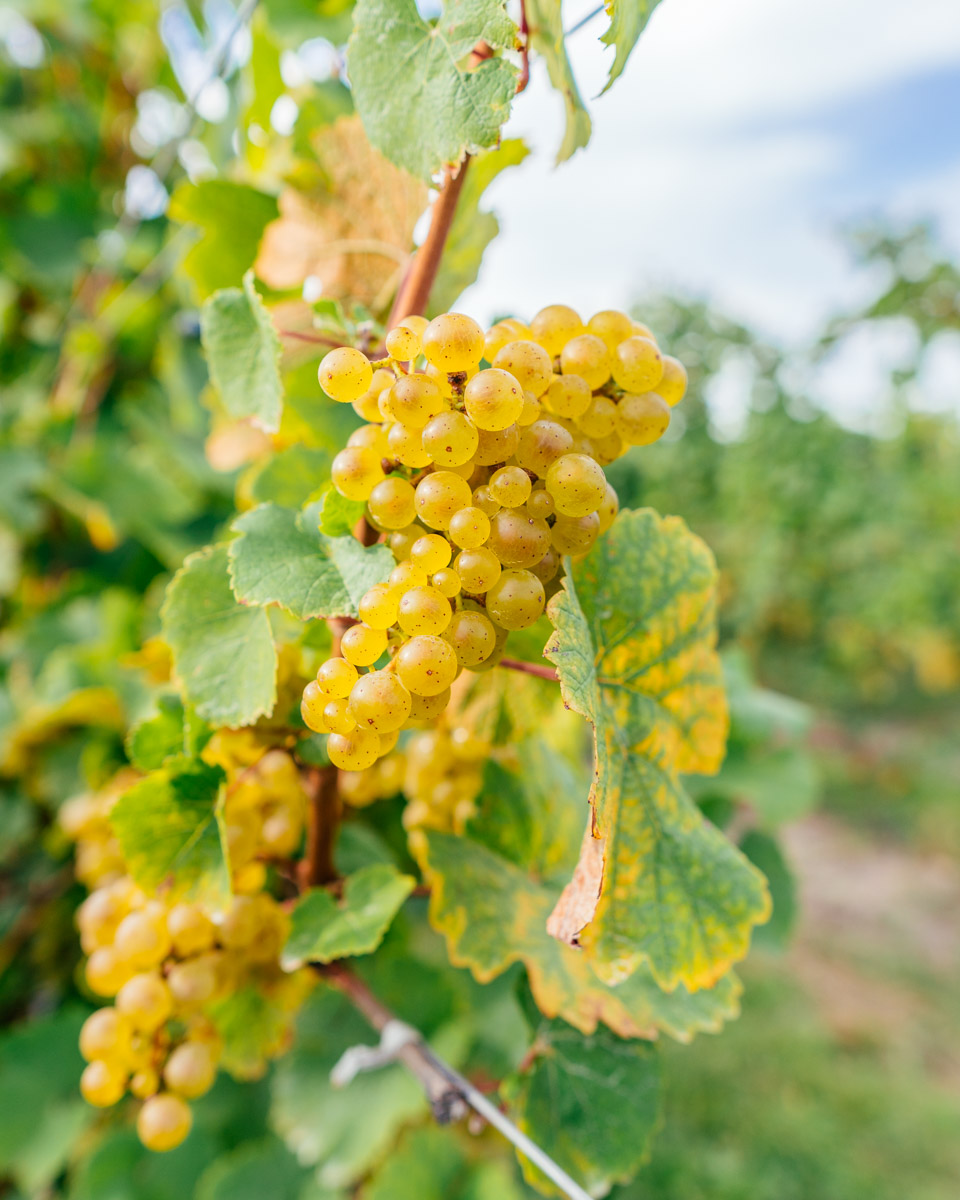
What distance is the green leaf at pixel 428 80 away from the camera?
0.36 metres

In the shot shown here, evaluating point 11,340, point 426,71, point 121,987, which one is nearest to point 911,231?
point 11,340

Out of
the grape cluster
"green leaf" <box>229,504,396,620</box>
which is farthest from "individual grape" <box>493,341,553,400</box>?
"green leaf" <box>229,504,396,620</box>

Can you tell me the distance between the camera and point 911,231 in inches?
140

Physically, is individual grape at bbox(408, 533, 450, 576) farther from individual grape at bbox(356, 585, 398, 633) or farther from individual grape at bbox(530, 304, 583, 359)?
individual grape at bbox(530, 304, 583, 359)

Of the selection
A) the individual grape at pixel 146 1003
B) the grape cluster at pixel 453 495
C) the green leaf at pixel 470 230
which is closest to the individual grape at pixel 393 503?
the grape cluster at pixel 453 495

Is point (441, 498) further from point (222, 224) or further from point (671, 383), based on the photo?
point (222, 224)

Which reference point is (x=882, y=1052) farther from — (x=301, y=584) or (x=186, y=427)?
(x=301, y=584)

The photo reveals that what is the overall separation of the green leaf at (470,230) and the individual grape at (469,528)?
24cm

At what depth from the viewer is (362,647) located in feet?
1.17

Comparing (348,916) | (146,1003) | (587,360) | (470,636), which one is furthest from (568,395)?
(146,1003)

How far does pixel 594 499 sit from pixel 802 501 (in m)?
3.38

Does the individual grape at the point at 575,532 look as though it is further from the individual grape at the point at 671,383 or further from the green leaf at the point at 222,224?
the green leaf at the point at 222,224

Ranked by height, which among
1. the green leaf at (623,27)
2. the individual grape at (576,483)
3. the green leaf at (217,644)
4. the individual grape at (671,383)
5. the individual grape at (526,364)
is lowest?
the green leaf at (217,644)

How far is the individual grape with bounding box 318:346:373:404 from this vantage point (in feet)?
1.17
